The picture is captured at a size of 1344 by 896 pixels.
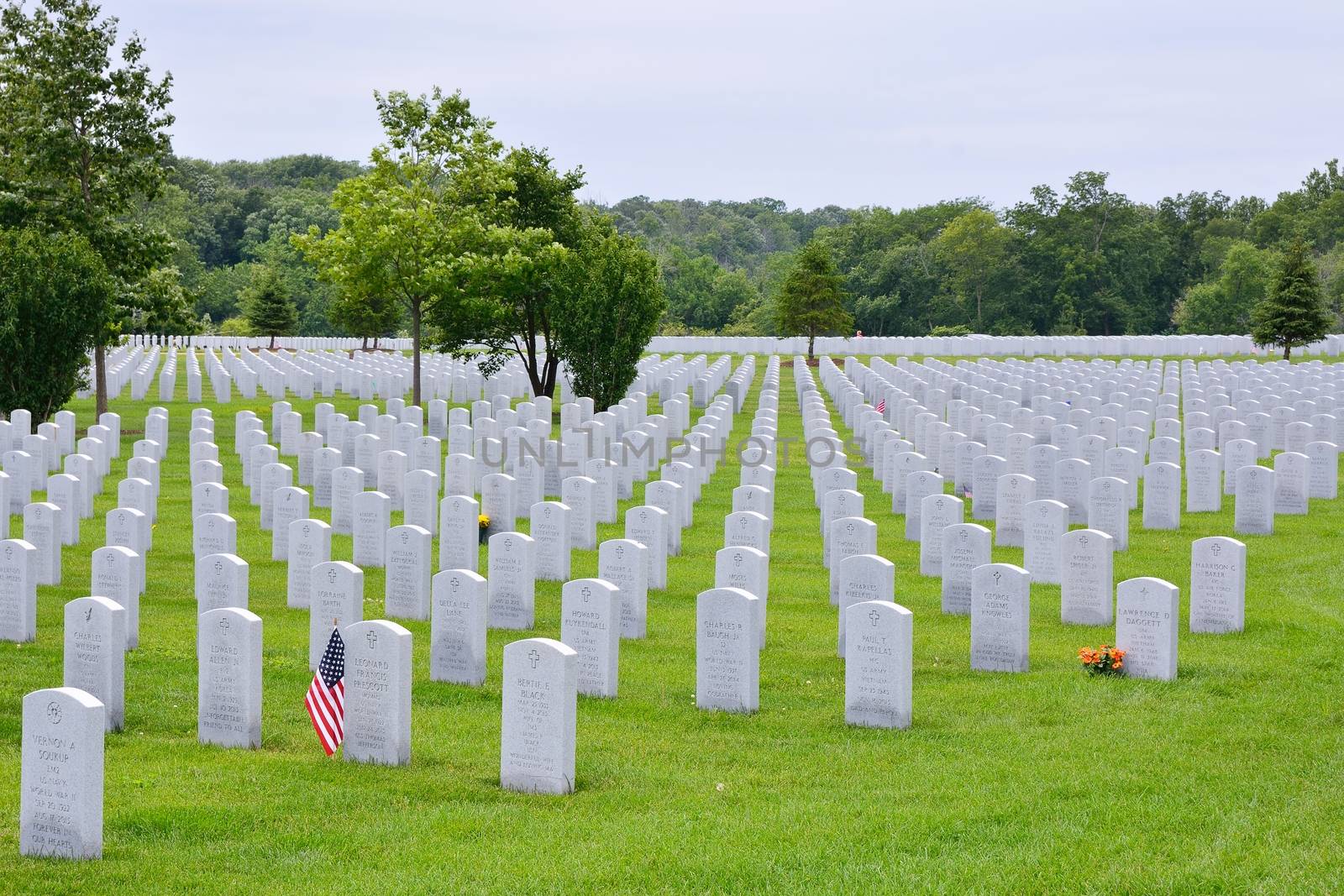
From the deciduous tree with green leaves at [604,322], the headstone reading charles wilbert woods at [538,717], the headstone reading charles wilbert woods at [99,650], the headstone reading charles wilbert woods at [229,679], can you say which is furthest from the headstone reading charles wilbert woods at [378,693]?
the deciduous tree with green leaves at [604,322]

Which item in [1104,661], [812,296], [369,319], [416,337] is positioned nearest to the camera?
[1104,661]

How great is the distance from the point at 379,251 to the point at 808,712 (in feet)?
75.4

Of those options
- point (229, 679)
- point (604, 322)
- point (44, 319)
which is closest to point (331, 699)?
point (229, 679)

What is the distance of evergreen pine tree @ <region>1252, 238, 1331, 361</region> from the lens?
165 feet

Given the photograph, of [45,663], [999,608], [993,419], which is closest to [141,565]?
[45,663]

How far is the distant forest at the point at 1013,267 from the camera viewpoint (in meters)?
86.7

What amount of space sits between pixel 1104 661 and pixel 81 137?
2647 centimetres

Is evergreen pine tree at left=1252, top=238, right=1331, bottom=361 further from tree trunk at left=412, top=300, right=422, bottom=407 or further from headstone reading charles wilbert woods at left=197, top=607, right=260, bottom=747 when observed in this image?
headstone reading charles wilbert woods at left=197, top=607, right=260, bottom=747

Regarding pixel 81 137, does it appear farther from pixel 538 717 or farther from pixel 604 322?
pixel 538 717

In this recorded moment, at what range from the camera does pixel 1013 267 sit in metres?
89.2

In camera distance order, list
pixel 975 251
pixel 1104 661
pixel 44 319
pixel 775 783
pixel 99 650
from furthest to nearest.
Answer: pixel 975 251, pixel 44 319, pixel 1104 661, pixel 99 650, pixel 775 783

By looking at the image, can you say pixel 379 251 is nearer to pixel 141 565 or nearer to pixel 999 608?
pixel 141 565

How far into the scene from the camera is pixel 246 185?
5192 inches

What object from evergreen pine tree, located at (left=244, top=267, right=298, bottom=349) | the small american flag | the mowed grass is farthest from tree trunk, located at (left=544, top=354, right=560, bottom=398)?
evergreen pine tree, located at (left=244, top=267, right=298, bottom=349)
